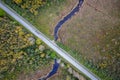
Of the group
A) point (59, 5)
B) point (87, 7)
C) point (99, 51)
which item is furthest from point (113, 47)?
point (59, 5)

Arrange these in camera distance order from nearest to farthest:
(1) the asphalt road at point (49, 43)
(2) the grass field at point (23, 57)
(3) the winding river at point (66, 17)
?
(2) the grass field at point (23, 57) < (1) the asphalt road at point (49, 43) < (3) the winding river at point (66, 17)

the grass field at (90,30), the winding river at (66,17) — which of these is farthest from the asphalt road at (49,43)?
A: the winding river at (66,17)

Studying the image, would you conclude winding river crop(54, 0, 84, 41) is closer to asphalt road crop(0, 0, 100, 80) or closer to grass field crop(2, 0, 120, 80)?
grass field crop(2, 0, 120, 80)

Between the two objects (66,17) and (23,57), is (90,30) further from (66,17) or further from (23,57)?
(23,57)

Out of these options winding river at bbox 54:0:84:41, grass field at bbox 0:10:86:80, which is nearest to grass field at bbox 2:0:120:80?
winding river at bbox 54:0:84:41

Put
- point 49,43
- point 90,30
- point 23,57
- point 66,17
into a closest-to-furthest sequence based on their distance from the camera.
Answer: point 23,57 → point 49,43 → point 90,30 → point 66,17

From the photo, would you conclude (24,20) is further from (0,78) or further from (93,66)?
(93,66)

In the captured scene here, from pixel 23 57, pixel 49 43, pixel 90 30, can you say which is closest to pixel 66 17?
pixel 90 30

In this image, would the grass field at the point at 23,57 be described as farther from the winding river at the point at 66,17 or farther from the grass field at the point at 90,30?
the winding river at the point at 66,17
